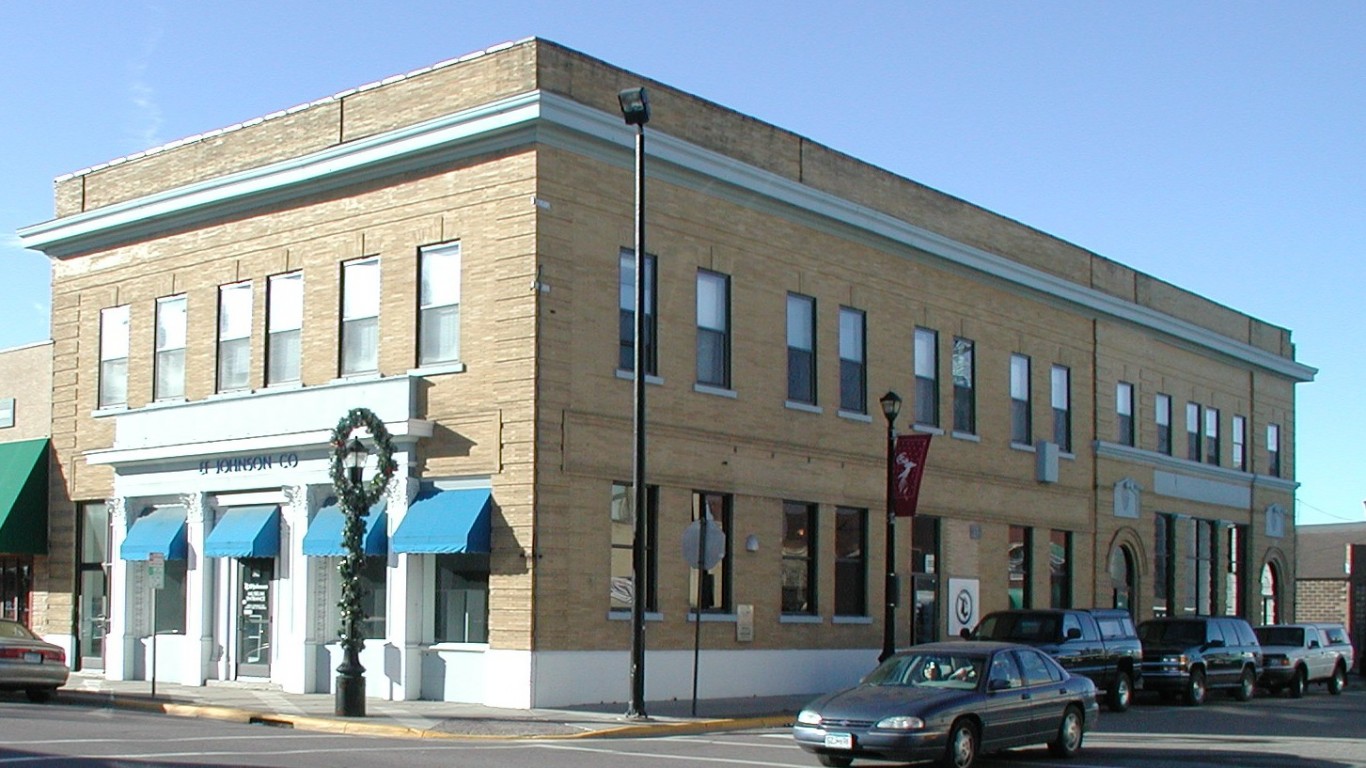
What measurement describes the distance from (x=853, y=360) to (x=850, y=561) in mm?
3968

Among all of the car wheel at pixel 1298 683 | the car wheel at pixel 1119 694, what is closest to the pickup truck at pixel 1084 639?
the car wheel at pixel 1119 694

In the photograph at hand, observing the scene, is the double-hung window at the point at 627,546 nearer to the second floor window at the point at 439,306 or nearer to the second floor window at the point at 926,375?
the second floor window at the point at 439,306

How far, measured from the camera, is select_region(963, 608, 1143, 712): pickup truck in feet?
93.8

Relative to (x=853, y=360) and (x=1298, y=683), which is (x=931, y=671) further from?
(x=1298, y=683)

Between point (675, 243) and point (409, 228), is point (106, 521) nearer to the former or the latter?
point (409, 228)

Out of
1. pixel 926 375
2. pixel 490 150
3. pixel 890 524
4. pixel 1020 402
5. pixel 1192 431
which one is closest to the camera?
pixel 490 150

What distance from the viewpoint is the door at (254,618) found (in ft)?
97.0

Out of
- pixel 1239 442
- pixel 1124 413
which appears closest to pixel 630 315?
pixel 1124 413

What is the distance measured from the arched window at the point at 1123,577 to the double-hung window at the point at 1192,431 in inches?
193

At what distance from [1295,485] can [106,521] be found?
118 feet

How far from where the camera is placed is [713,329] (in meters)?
29.3

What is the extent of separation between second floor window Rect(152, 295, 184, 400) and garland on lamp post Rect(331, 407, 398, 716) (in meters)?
6.67

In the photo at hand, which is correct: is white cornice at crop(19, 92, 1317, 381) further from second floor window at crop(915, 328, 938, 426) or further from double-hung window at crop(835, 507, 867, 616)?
double-hung window at crop(835, 507, 867, 616)

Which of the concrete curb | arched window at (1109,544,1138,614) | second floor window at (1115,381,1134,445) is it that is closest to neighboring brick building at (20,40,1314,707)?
the concrete curb
